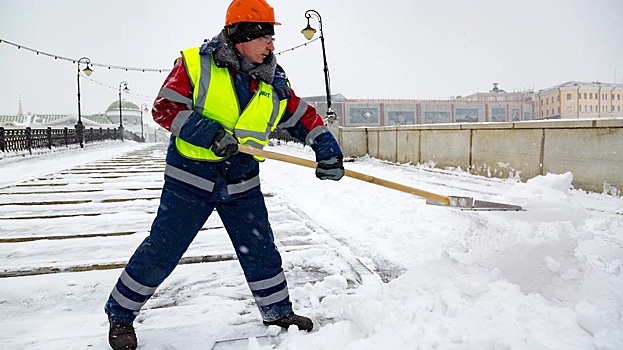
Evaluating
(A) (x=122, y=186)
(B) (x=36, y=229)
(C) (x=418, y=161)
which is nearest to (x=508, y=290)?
(B) (x=36, y=229)

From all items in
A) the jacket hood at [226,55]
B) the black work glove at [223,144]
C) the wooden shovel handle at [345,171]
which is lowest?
the wooden shovel handle at [345,171]

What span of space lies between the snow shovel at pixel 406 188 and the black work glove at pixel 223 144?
104 mm

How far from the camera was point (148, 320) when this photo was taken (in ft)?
8.25

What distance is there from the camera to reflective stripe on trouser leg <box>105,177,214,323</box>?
7.08 feet

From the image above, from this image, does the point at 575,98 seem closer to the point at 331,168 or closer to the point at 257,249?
the point at 331,168

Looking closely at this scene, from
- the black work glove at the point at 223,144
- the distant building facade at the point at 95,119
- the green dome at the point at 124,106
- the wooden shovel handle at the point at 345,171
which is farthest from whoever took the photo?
the green dome at the point at 124,106

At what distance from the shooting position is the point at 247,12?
2139mm

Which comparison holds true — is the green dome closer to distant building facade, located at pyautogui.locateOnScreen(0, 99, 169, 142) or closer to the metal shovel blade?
distant building facade, located at pyautogui.locateOnScreen(0, 99, 169, 142)

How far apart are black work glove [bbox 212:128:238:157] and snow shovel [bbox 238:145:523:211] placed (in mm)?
104

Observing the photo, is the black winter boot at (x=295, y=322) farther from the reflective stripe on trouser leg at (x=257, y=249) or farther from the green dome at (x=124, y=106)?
the green dome at (x=124, y=106)

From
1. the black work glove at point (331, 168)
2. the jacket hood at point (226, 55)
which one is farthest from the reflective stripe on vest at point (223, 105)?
the black work glove at point (331, 168)

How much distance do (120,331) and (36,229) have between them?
327cm

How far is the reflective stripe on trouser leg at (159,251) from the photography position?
2.16 metres

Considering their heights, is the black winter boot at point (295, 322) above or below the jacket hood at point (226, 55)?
below
